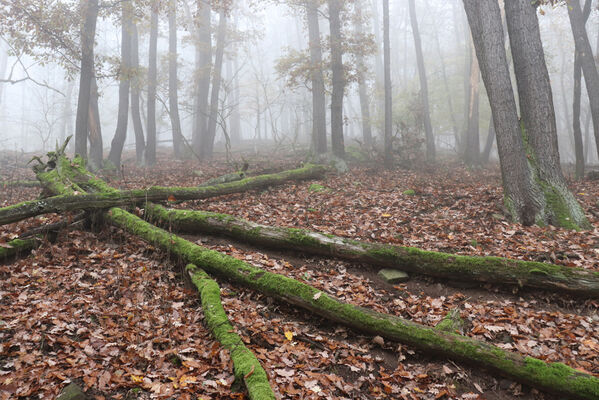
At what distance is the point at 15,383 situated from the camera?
312 cm

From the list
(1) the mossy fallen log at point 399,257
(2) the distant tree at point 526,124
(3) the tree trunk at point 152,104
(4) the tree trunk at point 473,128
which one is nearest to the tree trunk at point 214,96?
(3) the tree trunk at point 152,104

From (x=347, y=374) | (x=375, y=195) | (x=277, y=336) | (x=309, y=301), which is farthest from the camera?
(x=375, y=195)

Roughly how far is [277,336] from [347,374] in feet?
2.99

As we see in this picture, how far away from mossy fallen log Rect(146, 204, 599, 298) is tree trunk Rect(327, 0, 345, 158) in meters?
9.15

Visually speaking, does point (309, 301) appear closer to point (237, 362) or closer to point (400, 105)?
point (237, 362)

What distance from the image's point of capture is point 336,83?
15203 mm

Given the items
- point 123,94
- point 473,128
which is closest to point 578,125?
point 473,128

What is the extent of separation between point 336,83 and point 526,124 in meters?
8.84

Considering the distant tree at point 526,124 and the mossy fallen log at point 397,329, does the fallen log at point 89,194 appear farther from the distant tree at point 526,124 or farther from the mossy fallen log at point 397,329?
the distant tree at point 526,124

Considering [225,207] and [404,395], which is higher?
[225,207]

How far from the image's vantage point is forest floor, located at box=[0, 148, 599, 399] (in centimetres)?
348

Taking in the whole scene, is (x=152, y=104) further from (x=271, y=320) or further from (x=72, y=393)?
(x=72, y=393)

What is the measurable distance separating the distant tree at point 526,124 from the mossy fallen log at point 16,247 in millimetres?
9130

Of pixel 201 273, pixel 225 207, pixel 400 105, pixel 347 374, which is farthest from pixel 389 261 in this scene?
pixel 400 105
